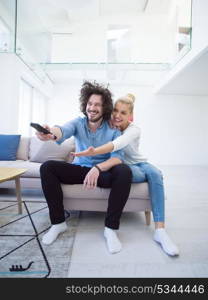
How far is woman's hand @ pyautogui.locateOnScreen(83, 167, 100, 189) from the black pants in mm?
59

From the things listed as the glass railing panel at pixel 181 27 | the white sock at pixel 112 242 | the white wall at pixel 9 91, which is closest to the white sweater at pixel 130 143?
the white sock at pixel 112 242

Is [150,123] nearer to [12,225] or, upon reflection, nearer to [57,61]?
[57,61]

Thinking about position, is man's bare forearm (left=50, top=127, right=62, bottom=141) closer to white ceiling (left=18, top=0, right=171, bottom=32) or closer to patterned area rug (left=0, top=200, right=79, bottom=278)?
patterned area rug (left=0, top=200, right=79, bottom=278)

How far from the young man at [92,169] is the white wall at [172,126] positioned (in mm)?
5179

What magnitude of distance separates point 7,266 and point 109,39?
17.5ft

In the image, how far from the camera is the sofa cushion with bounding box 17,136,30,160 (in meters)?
2.85

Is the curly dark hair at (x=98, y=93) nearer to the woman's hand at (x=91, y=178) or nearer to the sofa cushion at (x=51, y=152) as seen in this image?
the woman's hand at (x=91, y=178)

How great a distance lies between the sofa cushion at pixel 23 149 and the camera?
2848 millimetres

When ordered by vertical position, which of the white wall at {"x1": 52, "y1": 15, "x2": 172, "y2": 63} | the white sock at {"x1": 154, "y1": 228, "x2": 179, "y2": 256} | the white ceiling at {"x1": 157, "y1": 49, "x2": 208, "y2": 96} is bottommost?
the white sock at {"x1": 154, "y1": 228, "x2": 179, "y2": 256}

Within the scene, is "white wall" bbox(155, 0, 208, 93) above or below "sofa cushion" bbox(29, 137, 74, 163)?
above

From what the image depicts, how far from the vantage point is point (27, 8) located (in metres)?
4.18

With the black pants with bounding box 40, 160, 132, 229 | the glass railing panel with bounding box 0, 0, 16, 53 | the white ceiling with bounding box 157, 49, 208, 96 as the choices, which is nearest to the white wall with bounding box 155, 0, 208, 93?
the white ceiling with bounding box 157, 49, 208, 96

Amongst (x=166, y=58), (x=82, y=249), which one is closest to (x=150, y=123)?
(x=166, y=58)

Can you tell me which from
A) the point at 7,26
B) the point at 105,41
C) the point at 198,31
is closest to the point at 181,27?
the point at 198,31
